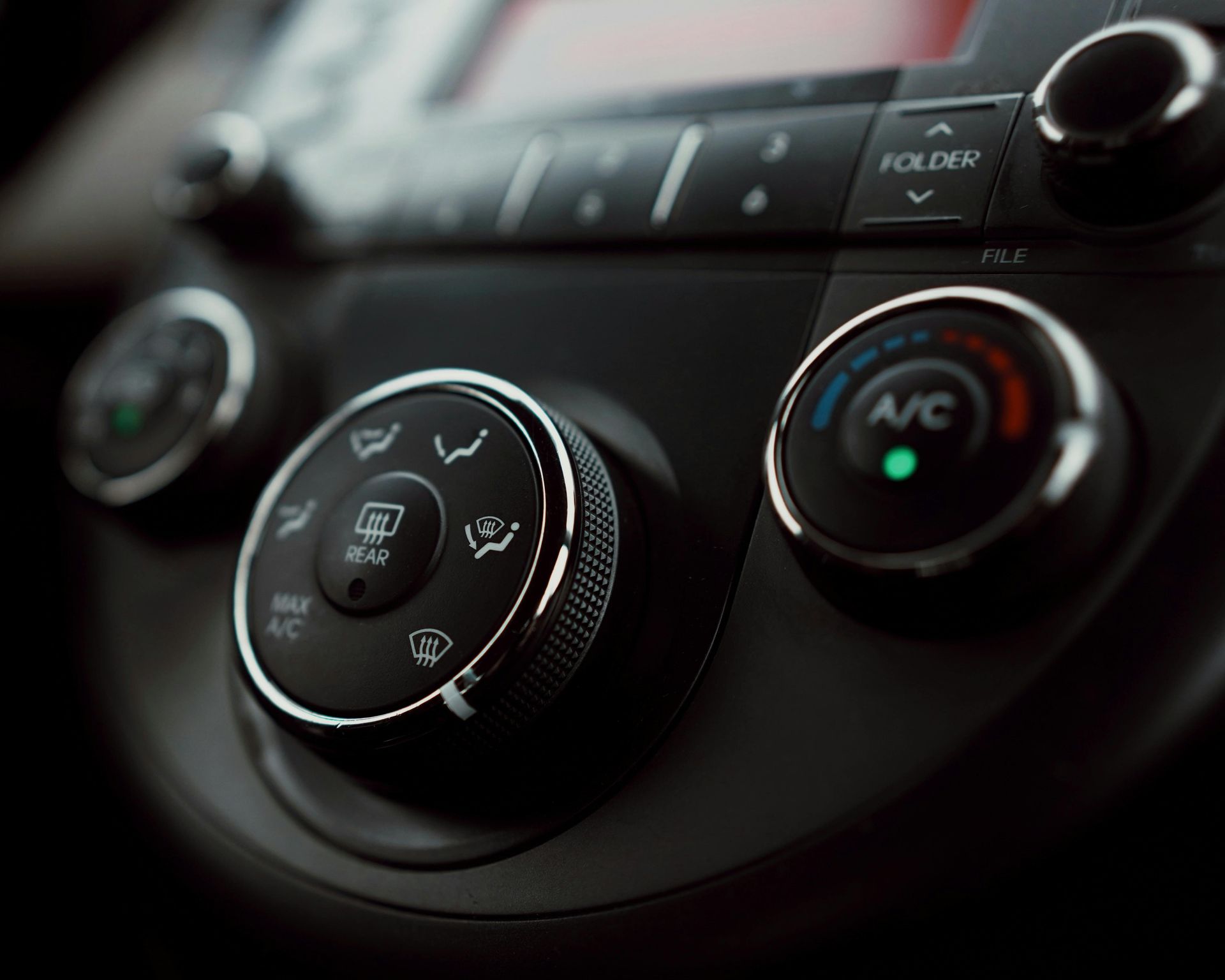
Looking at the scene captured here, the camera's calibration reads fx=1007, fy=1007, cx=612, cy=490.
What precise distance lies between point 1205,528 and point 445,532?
25 cm

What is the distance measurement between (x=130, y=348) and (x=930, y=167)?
46 cm

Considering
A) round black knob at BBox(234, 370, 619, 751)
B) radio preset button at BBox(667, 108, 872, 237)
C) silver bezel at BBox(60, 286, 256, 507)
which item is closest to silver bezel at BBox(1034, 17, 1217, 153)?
radio preset button at BBox(667, 108, 872, 237)

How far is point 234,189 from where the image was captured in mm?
604

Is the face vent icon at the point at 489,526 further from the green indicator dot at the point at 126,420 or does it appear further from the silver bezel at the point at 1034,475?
the green indicator dot at the point at 126,420

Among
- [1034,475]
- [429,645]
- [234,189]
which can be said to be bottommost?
[429,645]

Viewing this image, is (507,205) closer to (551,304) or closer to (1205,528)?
(551,304)

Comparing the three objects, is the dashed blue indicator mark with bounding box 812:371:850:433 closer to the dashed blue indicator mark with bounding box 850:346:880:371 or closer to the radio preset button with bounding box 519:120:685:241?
the dashed blue indicator mark with bounding box 850:346:880:371

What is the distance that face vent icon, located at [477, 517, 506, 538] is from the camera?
372 mm

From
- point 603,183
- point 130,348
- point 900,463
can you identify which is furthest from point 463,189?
point 900,463

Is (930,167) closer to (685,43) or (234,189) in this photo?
(685,43)

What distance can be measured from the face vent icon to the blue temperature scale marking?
12 centimetres

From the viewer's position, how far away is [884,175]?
1.38ft

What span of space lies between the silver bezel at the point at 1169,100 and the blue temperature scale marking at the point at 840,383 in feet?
0.27

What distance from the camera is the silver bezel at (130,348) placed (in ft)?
1.76
